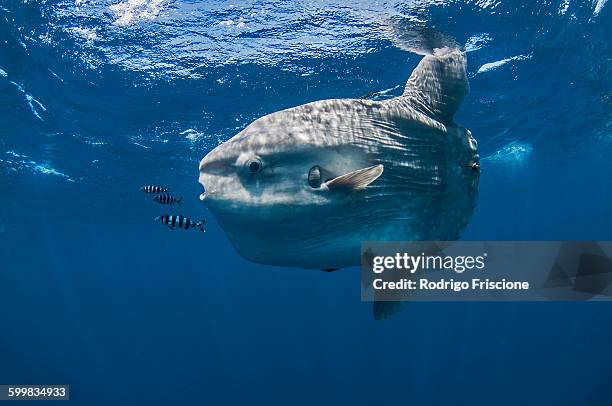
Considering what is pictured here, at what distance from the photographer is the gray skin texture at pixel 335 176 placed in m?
1.89

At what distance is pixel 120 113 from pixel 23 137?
16.4 ft

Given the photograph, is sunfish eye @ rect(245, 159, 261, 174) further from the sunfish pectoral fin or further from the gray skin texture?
the sunfish pectoral fin

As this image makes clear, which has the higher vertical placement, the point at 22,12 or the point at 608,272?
the point at 22,12

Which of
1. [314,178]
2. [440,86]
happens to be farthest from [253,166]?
[440,86]

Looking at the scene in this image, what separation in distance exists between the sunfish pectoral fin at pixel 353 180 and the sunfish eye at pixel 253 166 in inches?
12.2

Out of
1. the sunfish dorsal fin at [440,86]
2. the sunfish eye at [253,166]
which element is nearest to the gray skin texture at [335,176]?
the sunfish eye at [253,166]

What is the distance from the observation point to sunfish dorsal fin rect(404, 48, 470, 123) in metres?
3.01

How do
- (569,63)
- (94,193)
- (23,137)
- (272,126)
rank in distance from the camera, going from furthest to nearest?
(94,193) < (23,137) < (569,63) < (272,126)

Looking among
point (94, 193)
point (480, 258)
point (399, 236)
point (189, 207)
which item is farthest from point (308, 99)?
point (189, 207)

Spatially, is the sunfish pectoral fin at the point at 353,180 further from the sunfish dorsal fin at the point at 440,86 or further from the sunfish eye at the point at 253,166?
the sunfish dorsal fin at the point at 440,86

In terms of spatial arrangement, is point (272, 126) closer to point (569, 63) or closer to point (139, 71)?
point (139, 71)

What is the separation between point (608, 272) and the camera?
9844 mm

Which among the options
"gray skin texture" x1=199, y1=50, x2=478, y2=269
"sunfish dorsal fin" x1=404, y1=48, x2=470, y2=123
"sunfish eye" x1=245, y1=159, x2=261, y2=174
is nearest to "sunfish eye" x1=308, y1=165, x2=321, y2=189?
"gray skin texture" x1=199, y1=50, x2=478, y2=269

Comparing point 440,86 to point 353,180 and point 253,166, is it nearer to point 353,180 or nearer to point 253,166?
point 353,180
